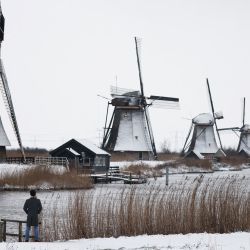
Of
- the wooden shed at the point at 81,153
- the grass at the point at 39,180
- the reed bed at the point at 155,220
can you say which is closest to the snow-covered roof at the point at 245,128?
the wooden shed at the point at 81,153

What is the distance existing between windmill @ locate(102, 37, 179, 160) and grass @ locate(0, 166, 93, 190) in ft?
68.5

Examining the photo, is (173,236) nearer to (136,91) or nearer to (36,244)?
(36,244)

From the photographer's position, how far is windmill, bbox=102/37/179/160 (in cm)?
5150

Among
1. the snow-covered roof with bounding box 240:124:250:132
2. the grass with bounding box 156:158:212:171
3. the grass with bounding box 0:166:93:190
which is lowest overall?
the grass with bounding box 0:166:93:190

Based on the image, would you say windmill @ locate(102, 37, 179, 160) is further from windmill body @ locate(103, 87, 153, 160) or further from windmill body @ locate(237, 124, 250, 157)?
windmill body @ locate(237, 124, 250, 157)

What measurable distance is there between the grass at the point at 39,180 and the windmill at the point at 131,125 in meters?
20.9

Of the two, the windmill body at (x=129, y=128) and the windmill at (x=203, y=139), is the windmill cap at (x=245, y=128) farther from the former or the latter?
the windmill body at (x=129, y=128)

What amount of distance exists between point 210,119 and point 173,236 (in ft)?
175

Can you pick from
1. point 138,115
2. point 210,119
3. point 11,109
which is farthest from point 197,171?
point 11,109

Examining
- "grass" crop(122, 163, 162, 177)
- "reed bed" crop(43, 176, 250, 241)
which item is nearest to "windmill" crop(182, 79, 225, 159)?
"grass" crop(122, 163, 162, 177)

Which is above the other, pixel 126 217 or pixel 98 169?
pixel 98 169

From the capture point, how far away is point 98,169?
4078cm

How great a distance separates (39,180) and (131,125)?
2296 cm

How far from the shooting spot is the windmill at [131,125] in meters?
51.5
